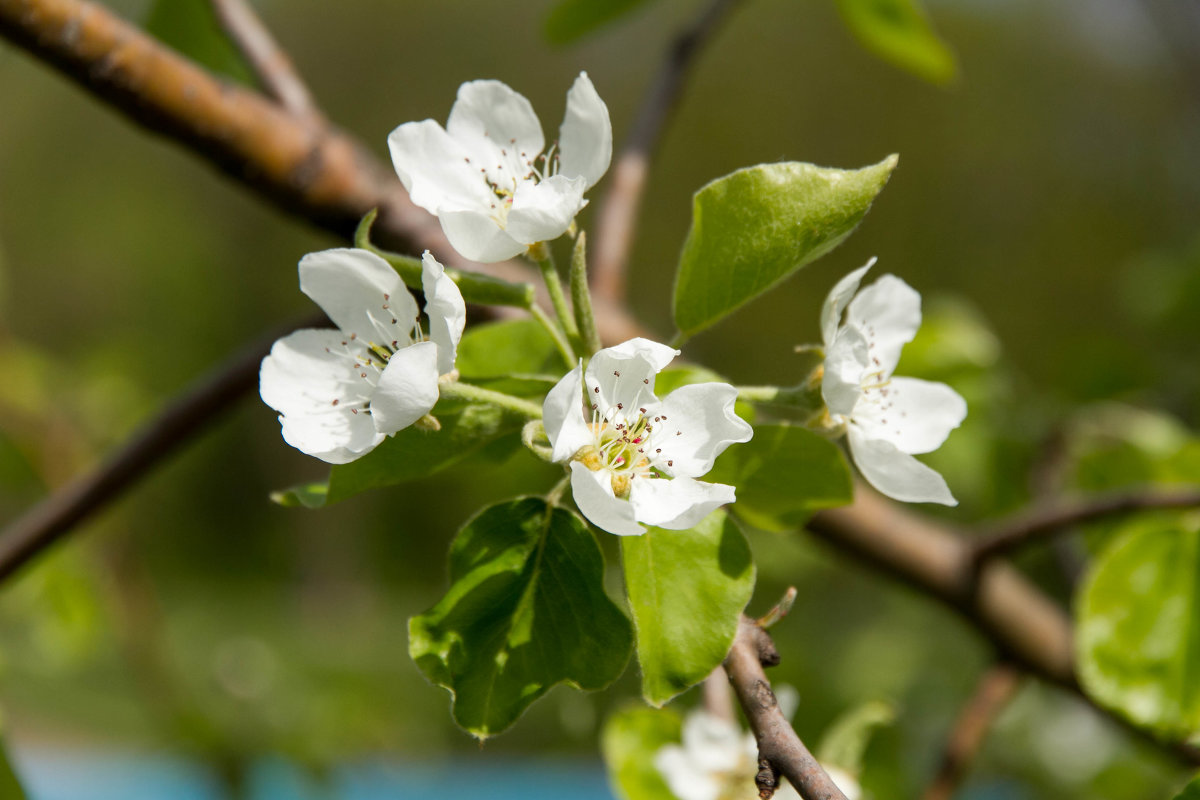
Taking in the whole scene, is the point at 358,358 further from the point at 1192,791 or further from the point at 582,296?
the point at 1192,791

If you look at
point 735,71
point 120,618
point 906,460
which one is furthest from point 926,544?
point 735,71

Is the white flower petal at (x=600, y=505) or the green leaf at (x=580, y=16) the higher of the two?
the white flower petal at (x=600, y=505)

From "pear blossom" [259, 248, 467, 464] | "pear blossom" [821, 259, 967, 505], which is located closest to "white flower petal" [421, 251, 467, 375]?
"pear blossom" [259, 248, 467, 464]

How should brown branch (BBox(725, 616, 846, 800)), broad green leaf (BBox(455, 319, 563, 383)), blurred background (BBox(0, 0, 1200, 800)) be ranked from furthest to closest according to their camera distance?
blurred background (BBox(0, 0, 1200, 800)) < broad green leaf (BBox(455, 319, 563, 383)) < brown branch (BBox(725, 616, 846, 800))

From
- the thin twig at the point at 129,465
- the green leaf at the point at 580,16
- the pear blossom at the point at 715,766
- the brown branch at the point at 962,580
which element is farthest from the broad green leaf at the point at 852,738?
the green leaf at the point at 580,16

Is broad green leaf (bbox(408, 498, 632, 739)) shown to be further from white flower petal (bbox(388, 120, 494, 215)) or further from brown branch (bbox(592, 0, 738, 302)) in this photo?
brown branch (bbox(592, 0, 738, 302))

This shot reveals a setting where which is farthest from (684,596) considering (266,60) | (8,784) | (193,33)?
(193,33)

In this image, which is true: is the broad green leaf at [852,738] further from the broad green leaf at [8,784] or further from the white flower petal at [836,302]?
the broad green leaf at [8,784]
